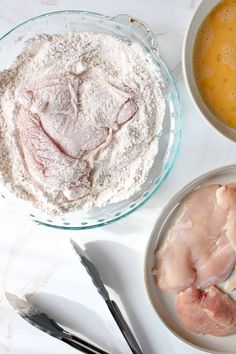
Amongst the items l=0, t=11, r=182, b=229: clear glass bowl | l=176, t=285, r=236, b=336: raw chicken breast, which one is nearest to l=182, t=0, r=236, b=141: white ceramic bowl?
l=0, t=11, r=182, b=229: clear glass bowl

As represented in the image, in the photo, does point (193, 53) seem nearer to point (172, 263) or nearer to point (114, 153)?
point (114, 153)

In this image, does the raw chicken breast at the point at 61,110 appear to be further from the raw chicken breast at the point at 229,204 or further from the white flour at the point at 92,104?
the raw chicken breast at the point at 229,204

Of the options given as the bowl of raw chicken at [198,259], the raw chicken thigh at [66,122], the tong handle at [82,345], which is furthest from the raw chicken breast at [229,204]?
the tong handle at [82,345]

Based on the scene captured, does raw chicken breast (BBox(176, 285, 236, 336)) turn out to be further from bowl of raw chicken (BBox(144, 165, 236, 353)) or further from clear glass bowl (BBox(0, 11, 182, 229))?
clear glass bowl (BBox(0, 11, 182, 229))

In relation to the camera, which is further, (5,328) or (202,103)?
(5,328)

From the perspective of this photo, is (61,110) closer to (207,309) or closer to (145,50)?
(145,50)

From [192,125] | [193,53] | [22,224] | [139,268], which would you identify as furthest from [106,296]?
[193,53]
